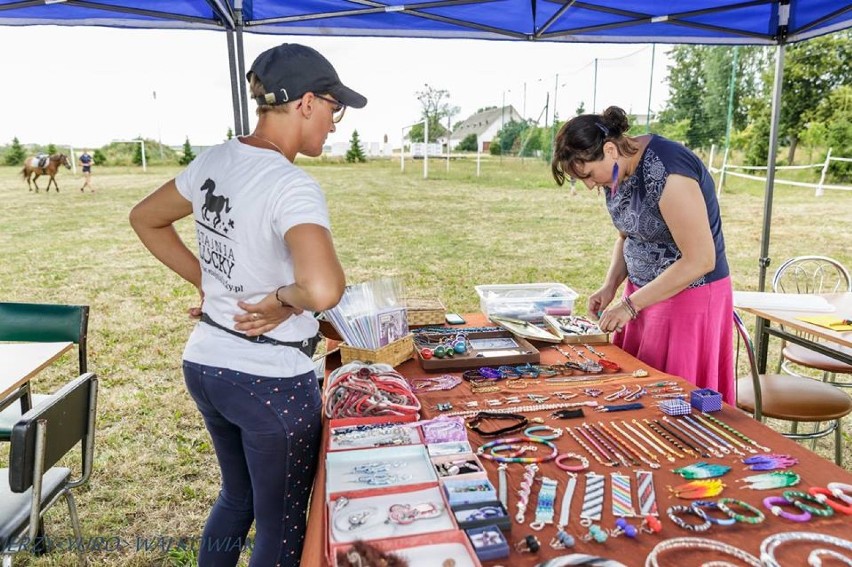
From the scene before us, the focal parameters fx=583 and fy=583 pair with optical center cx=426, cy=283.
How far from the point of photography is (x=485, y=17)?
297 cm

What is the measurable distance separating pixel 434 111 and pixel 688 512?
62.8 ft

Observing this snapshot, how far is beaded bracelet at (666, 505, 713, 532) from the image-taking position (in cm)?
100

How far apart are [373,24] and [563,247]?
543 cm

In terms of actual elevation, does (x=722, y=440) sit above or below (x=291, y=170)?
below

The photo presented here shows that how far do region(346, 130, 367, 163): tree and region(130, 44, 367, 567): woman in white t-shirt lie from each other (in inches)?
749

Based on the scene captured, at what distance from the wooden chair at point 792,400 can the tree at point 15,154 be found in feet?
65.7

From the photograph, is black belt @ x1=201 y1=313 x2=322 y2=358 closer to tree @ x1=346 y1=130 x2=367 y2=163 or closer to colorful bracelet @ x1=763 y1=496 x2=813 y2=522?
colorful bracelet @ x1=763 y1=496 x2=813 y2=522

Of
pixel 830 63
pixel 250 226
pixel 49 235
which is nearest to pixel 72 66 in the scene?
pixel 49 235

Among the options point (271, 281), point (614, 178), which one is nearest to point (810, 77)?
point (614, 178)

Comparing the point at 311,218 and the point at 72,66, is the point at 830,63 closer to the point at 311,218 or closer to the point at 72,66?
the point at 311,218

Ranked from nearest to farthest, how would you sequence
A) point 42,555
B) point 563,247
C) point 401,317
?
point 401,317 → point 42,555 → point 563,247

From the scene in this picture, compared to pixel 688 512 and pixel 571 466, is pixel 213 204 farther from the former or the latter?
pixel 688 512

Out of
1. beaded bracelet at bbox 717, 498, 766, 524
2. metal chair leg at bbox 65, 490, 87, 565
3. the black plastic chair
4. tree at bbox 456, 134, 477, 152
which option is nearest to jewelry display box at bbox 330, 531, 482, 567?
beaded bracelet at bbox 717, 498, 766, 524

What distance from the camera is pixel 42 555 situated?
7.07ft
